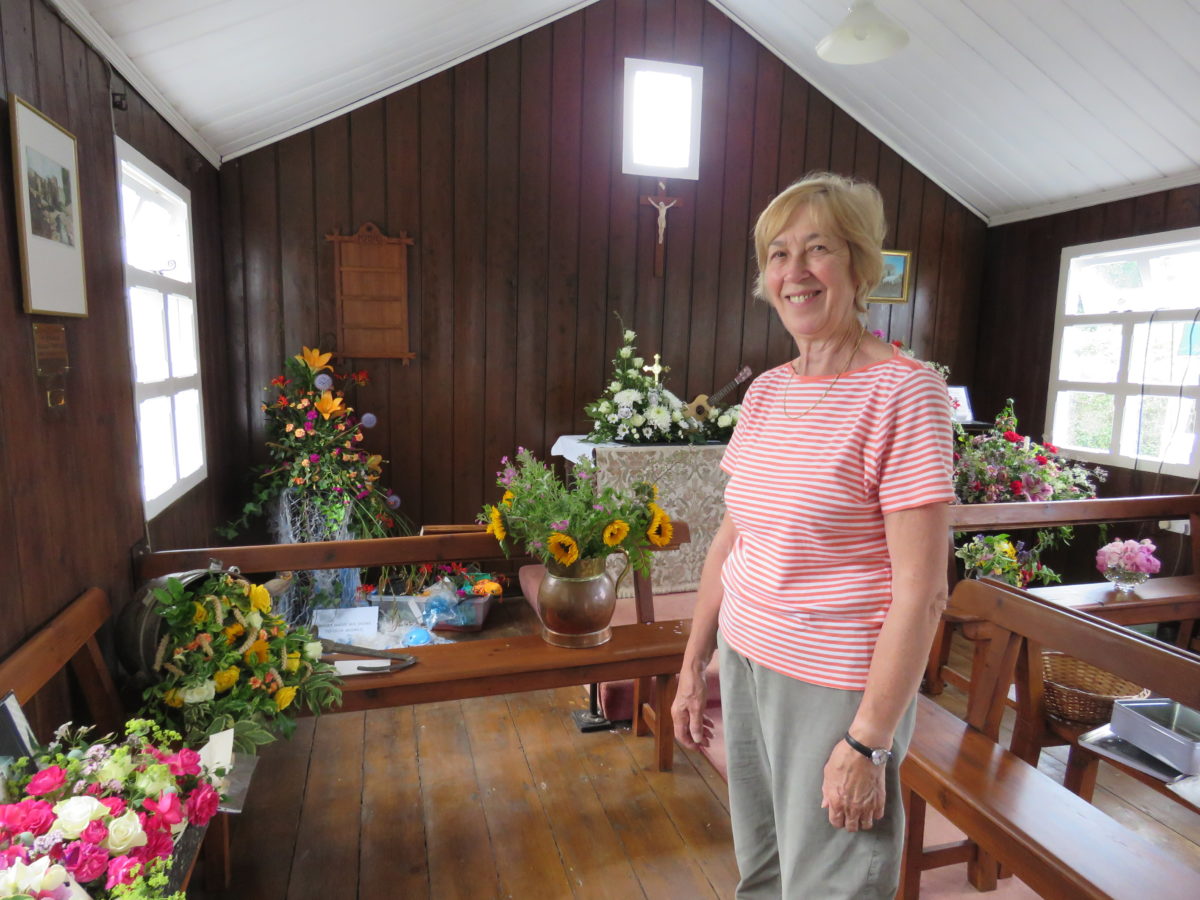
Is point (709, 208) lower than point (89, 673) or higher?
higher

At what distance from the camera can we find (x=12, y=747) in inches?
49.4

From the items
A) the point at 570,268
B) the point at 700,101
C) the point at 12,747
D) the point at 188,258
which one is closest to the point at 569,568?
the point at 12,747

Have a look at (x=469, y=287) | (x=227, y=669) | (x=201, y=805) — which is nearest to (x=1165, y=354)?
(x=469, y=287)

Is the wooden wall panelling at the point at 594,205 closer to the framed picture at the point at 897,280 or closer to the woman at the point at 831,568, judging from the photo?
the framed picture at the point at 897,280

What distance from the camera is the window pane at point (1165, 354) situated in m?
3.56

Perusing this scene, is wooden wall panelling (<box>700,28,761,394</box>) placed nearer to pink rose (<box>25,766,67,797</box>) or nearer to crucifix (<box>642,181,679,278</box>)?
crucifix (<box>642,181,679,278</box>)

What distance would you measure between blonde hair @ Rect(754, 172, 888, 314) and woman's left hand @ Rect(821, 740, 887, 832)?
0.64 m

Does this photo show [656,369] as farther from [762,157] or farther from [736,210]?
[762,157]

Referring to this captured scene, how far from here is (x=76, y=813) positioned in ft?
3.22

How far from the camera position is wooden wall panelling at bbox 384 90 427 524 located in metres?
3.81

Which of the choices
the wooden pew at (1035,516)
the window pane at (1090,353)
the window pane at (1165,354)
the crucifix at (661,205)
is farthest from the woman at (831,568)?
the window pane at (1090,353)

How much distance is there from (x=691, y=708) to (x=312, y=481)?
2613 millimetres

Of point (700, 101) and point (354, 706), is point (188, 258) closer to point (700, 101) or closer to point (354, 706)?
point (354, 706)

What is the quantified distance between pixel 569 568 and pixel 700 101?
323 cm
